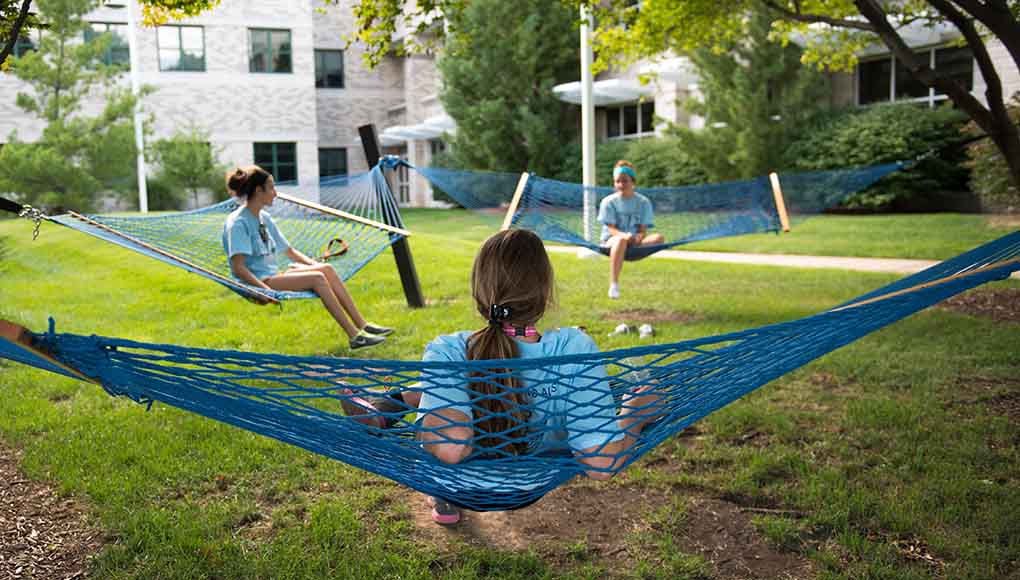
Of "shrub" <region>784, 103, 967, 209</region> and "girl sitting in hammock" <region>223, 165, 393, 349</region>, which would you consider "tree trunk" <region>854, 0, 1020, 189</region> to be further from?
"shrub" <region>784, 103, 967, 209</region>

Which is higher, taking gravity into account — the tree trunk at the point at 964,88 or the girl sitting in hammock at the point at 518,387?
the tree trunk at the point at 964,88

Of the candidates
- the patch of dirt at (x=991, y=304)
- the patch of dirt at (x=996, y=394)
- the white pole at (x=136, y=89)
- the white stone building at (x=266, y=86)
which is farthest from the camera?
the white stone building at (x=266, y=86)

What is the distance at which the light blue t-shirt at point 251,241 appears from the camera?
398cm

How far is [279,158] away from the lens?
19516 mm

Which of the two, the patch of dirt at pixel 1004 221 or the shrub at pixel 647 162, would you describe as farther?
the shrub at pixel 647 162

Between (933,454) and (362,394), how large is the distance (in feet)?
6.09

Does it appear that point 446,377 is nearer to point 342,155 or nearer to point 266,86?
point 266,86

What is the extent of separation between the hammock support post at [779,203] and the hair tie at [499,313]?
4.17 metres

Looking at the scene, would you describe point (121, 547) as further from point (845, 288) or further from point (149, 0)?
point (845, 288)

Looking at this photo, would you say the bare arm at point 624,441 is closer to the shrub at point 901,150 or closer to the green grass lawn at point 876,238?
the green grass lawn at point 876,238

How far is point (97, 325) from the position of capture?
496 centimetres

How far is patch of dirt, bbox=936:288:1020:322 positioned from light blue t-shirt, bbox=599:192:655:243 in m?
1.85

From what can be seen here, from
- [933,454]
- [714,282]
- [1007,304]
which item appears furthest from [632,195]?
[933,454]

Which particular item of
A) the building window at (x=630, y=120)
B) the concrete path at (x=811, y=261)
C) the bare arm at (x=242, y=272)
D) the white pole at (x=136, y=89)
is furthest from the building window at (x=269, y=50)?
the bare arm at (x=242, y=272)
